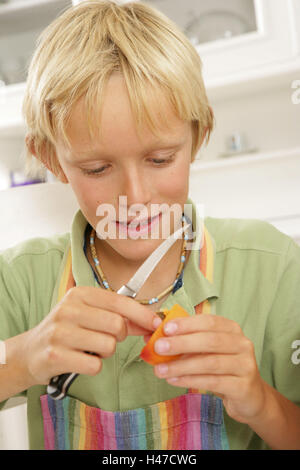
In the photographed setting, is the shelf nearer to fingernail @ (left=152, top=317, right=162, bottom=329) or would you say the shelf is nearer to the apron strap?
the apron strap

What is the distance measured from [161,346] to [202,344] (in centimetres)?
4

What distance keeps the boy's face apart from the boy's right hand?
0.47 ft

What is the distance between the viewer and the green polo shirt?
0.67 metres

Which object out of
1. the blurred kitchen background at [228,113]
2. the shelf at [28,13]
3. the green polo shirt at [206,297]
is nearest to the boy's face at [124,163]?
the green polo shirt at [206,297]

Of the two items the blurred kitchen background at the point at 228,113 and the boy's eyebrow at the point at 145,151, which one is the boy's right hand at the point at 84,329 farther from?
the blurred kitchen background at the point at 228,113

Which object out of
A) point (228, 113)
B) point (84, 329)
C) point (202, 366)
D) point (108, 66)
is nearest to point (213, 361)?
point (202, 366)

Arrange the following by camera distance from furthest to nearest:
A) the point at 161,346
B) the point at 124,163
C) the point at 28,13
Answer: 1. the point at 28,13
2. the point at 124,163
3. the point at 161,346

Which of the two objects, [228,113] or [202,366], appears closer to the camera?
[202,366]

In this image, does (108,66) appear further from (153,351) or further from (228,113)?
(228,113)

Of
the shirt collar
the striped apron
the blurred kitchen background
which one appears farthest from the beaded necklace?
the blurred kitchen background

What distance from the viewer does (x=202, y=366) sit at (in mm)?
508

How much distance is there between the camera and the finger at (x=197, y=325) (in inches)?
19.3

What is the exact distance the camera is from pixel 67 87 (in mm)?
595

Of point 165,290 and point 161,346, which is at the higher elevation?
point 165,290
